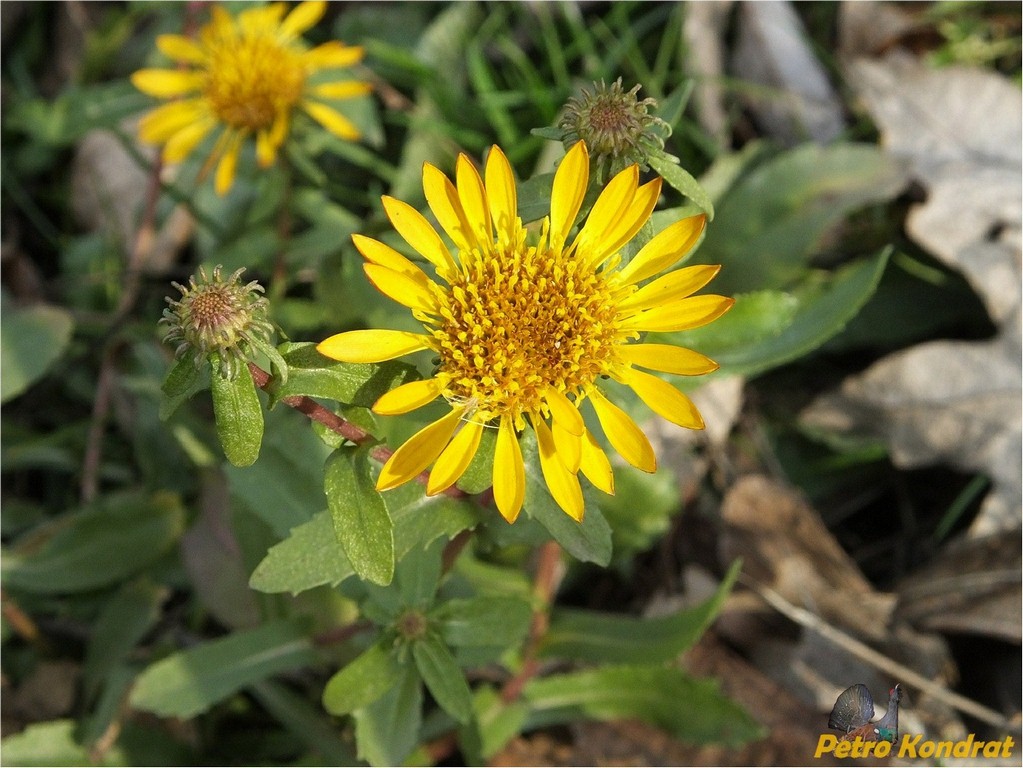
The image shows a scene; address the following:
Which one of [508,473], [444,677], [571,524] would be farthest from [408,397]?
[444,677]

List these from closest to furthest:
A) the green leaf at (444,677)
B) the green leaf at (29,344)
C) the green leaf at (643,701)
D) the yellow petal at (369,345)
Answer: the yellow petal at (369,345) → the green leaf at (444,677) → the green leaf at (643,701) → the green leaf at (29,344)

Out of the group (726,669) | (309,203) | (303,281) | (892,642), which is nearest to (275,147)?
(309,203)

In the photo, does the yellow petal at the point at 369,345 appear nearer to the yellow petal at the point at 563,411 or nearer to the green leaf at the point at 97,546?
the yellow petal at the point at 563,411

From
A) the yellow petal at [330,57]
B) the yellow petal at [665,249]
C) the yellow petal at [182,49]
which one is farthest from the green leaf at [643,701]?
the yellow petal at [182,49]

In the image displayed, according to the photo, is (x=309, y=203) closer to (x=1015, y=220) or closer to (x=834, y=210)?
(x=834, y=210)

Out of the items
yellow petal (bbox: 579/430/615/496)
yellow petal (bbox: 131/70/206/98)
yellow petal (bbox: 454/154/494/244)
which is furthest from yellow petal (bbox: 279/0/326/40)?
yellow petal (bbox: 579/430/615/496)

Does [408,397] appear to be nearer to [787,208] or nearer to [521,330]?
[521,330]

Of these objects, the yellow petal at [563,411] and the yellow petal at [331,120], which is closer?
the yellow petal at [563,411]
